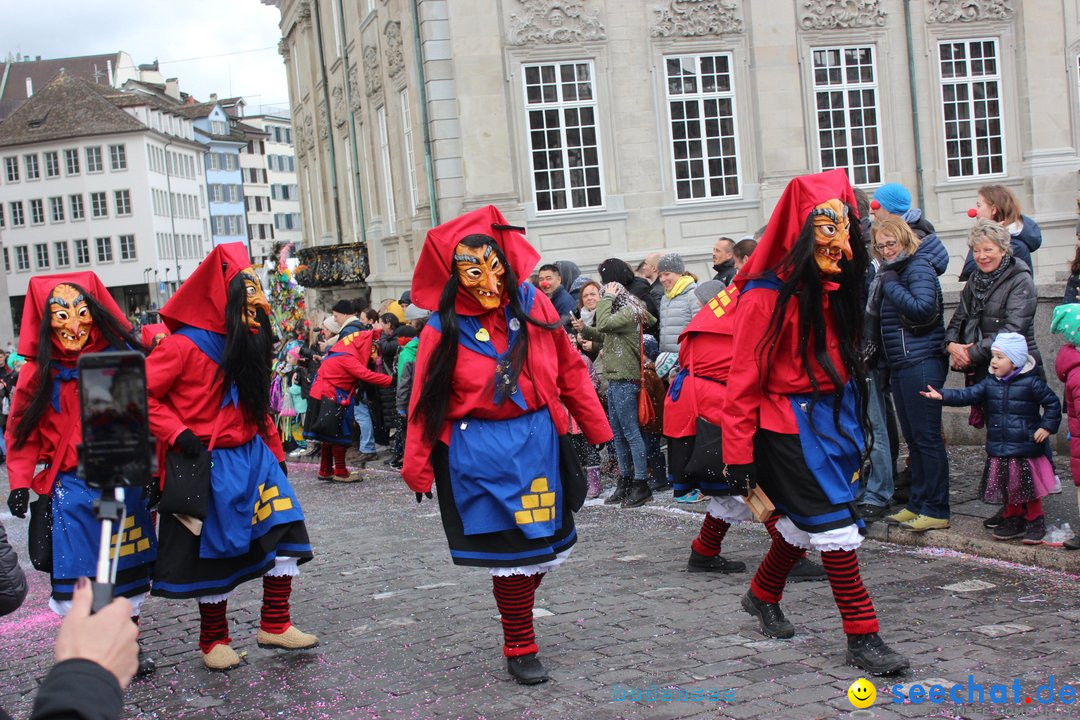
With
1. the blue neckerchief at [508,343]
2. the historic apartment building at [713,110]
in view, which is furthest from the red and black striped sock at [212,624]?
the historic apartment building at [713,110]

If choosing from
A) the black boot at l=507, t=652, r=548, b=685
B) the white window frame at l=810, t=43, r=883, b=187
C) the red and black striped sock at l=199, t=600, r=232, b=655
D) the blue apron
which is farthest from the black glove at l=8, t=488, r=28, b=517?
the white window frame at l=810, t=43, r=883, b=187

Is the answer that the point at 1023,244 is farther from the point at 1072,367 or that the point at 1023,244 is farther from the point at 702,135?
the point at 702,135

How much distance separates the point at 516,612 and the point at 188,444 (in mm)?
1768

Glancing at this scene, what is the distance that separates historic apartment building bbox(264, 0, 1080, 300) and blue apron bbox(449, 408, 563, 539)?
15183mm

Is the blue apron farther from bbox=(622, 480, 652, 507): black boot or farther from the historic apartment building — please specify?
the historic apartment building

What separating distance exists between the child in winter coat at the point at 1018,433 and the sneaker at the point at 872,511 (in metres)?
1.05

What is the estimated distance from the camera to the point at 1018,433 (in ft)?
24.4

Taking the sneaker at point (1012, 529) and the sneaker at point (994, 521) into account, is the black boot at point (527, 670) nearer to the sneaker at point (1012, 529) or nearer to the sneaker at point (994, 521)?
the sneaker at point (1012, 529)

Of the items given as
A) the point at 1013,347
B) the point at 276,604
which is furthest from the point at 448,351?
the point at 1013,347

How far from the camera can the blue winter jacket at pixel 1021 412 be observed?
24.3 feet

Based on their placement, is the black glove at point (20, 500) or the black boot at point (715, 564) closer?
the black glove at point (20, 500)

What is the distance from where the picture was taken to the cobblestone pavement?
5.35 meters

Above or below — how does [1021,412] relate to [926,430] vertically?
above

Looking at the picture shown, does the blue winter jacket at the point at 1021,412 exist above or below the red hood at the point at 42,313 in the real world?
below
